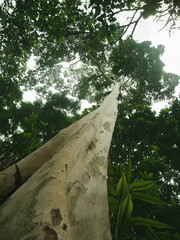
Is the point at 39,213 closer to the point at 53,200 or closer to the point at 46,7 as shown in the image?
the point at 53,200

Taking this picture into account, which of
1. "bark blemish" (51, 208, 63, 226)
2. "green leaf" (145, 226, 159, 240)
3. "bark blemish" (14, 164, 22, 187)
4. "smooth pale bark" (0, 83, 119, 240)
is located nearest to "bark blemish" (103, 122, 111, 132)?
"smooth pale bark" (0, 83, 119, 240)

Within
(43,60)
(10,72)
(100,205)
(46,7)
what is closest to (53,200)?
(100,205)

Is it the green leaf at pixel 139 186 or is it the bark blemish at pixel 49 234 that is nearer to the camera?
the bark blemish at pixel 49 234

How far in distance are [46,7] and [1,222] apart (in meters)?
4.27

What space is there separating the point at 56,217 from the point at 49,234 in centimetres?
8

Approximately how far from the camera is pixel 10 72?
5625 millimetres

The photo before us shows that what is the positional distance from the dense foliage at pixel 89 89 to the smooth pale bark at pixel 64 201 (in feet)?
7.07

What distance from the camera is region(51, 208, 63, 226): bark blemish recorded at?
0.57 metres

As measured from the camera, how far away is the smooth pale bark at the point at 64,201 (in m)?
0.55

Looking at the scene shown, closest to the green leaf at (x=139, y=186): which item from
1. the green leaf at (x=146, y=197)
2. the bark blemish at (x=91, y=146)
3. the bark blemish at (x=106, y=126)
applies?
the green leaf at (x=146, y=197)

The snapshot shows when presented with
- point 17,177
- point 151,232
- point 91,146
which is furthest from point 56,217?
point 151,232

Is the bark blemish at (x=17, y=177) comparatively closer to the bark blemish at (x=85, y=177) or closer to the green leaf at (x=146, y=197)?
the bark blemish at (x=85, y=177)

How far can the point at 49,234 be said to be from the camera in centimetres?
51

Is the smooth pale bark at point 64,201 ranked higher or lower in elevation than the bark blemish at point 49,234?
higher
